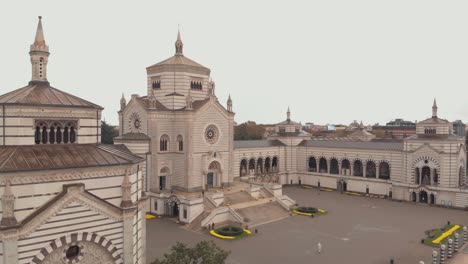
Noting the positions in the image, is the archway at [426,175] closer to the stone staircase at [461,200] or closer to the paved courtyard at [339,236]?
the stone staircase at [461,200]

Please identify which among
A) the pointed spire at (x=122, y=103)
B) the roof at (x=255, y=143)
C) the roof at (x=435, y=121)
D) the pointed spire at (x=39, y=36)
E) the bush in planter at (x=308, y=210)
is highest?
the pointed spire at (x=39, y=36)

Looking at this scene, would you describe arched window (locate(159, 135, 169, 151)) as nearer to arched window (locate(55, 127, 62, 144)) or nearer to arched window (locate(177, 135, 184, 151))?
arched window (locate(177, 135, 184, 151))

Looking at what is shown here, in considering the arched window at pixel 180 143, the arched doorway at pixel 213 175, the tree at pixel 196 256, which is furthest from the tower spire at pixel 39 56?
the arched doorway at pixel 213 175

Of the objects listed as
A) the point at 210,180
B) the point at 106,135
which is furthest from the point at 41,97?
the point at 106,135

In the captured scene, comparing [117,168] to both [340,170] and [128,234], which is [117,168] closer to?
[128,234]

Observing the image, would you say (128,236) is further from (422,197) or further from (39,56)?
(422,197)

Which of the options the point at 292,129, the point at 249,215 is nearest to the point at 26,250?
the point at 249,215
